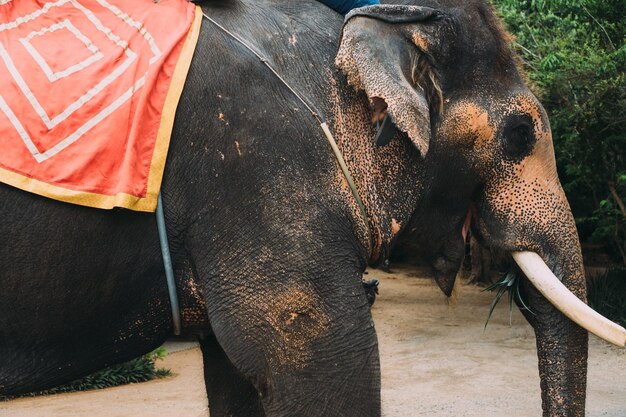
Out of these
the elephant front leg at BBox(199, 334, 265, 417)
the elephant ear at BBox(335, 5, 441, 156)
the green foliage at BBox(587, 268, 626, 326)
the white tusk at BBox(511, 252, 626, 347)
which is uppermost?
the elephant ear at BBox(335, 5, 441, 156)

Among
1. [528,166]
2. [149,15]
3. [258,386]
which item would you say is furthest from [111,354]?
[528,166]

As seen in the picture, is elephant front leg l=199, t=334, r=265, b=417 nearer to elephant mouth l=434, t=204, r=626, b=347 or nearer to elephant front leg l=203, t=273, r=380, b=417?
elephant front leg l=203, t=273, r=380, b=417

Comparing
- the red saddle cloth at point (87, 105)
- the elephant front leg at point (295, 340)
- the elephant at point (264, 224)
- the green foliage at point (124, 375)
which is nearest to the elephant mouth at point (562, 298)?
the elephant at point (264, 224)

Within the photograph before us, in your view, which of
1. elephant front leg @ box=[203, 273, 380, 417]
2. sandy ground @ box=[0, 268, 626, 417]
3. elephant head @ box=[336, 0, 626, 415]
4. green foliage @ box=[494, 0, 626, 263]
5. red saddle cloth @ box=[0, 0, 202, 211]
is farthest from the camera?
green foliage @ box=[494, 0, 626, 263]

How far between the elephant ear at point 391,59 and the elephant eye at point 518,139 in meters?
0.37

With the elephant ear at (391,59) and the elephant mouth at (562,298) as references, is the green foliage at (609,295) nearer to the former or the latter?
the elephant mouth at (562,298)

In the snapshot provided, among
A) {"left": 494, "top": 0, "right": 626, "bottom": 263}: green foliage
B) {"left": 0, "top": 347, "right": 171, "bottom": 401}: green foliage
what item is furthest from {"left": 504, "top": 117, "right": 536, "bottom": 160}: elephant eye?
{"left": 494, "top": 0, "right": 626, "bottom": 263}: green foliage

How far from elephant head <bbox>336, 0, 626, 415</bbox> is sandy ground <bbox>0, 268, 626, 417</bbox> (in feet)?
9.82

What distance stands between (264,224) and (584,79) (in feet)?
18.8

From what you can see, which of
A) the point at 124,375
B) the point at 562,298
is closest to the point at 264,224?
the point at 562,298

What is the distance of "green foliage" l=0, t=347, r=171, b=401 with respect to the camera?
706 cm

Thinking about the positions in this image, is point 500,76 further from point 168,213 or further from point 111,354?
point 111,354

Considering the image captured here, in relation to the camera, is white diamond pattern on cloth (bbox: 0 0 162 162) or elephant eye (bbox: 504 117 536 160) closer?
white diamond pattern on cloth (bbox: 0 0 162 162)

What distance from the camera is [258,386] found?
2.99 metres
